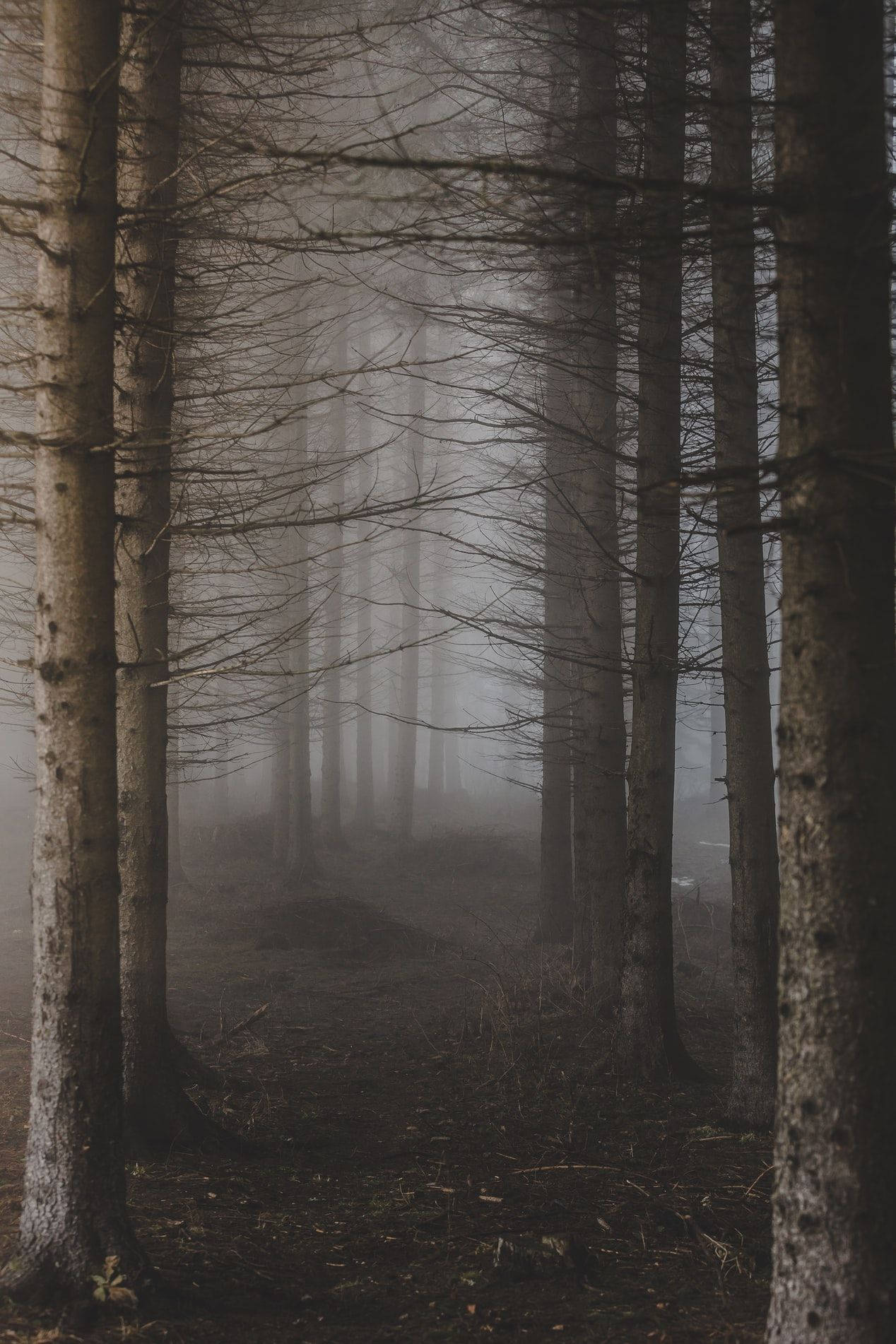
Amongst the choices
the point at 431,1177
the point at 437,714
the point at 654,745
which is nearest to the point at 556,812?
the point at 654,745

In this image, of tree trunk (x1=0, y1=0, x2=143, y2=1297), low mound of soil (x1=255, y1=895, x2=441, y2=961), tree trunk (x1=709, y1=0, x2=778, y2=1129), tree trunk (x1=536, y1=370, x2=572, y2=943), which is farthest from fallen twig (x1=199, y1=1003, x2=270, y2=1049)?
tree trunk (x1=536, y1=370, x2=572, y2=943)

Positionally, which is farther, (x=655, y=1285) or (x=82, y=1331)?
(x=655, y=1285)

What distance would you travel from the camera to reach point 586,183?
2697 mm

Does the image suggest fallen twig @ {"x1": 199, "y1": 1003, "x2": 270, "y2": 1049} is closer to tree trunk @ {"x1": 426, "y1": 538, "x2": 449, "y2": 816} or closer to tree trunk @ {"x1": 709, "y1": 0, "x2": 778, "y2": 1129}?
tree trunk @ {"x1": 709, "y1": 0, "x2": 778, "y2": 1129}

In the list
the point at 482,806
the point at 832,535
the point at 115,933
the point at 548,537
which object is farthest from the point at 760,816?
the point at 482,806

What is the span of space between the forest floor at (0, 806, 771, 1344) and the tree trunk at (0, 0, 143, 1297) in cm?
42

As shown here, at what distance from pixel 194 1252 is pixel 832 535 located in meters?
3.79

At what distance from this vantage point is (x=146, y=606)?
5.67 metres

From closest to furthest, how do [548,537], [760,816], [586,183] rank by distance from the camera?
1. [586,183]
2. [760,816]
3. [548,537]

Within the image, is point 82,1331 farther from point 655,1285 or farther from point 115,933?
point 655,1285

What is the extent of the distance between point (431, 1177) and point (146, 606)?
3.68 meters

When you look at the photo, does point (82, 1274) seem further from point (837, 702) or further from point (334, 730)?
point (334, 730)

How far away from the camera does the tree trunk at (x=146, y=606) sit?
5.45 meters

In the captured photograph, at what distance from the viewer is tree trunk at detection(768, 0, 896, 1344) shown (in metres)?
2.69
